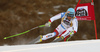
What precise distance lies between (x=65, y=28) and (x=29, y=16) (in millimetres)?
547

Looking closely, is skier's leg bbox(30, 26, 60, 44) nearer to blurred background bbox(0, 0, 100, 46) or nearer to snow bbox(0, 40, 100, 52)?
blurred background bbox(0, 0, 100, 46)

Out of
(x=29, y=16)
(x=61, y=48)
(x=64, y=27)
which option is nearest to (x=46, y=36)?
(x=64, y=27)

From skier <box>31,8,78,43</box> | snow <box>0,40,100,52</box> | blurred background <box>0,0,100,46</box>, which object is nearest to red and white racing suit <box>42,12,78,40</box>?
skier <box>31,8,78,43</box>

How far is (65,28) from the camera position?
4.33ft

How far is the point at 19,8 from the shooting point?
1.64m

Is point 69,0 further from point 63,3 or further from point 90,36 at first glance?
point 90,36

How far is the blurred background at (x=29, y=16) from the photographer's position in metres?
1.47

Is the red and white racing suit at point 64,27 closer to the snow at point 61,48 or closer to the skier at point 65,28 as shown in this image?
the skier at point 65,28

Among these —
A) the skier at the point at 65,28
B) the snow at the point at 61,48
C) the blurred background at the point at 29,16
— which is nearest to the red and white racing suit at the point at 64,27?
the skier at the point at 65,28

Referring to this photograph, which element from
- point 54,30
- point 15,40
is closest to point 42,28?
point 54,30

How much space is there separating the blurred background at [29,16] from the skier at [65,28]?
0.17 metres

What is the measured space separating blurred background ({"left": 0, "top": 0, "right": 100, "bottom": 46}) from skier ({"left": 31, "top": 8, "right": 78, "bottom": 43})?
0.56 feet

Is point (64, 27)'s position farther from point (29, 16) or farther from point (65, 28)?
point (29, 16)

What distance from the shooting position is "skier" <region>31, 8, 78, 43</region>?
123 centimetres
